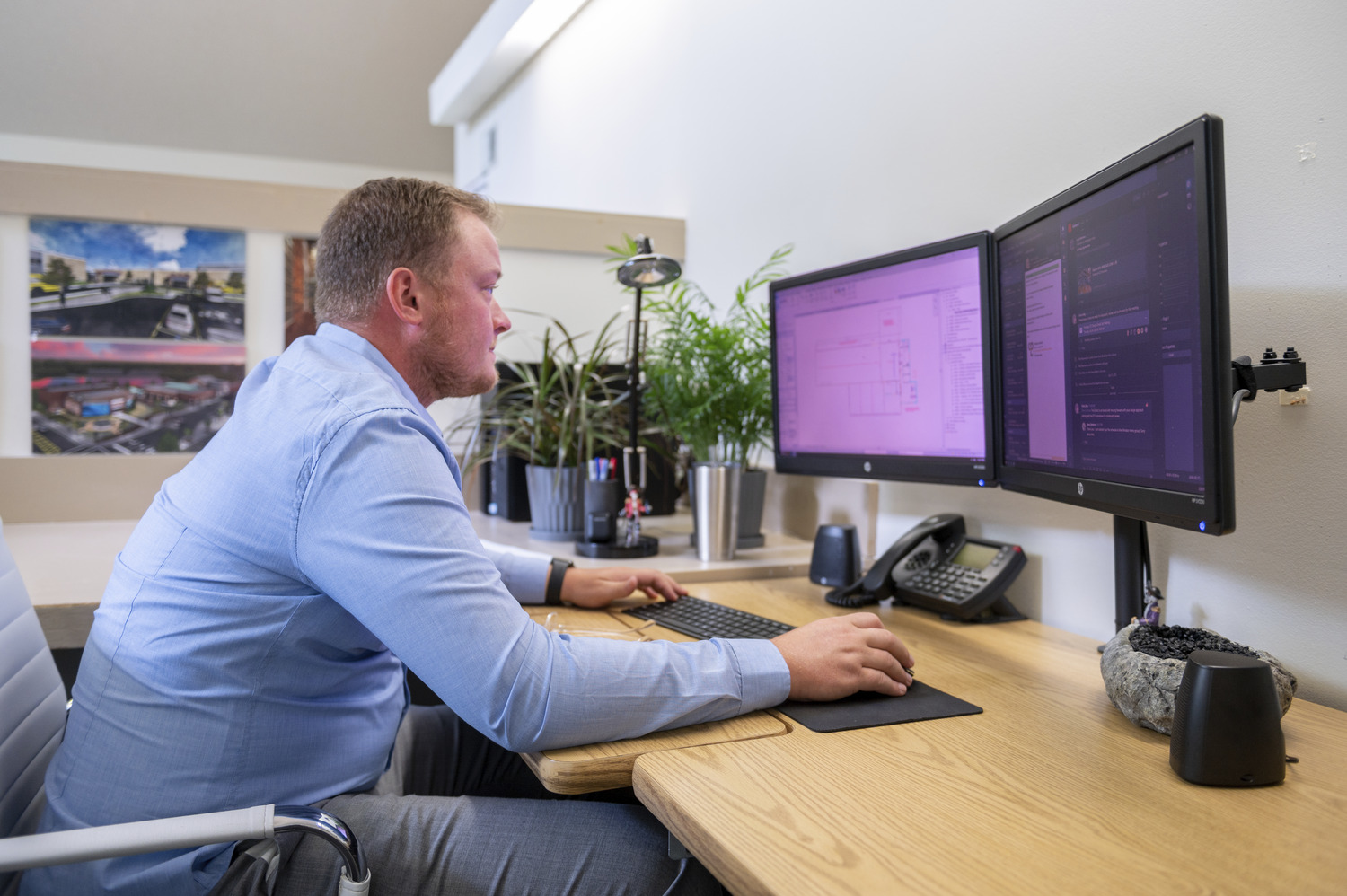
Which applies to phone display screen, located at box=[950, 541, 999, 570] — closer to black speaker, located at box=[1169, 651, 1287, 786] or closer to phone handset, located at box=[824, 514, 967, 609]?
phone handset, located at box=[824, 514, 967, 609]

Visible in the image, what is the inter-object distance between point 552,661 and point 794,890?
0.36m

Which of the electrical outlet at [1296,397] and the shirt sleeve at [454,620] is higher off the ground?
the electrical outlet at [1296,397]

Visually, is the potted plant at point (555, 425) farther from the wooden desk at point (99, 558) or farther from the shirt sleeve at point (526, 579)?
the shirt sleeve at point (526, 579)

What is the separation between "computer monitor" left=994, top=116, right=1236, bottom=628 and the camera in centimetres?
78

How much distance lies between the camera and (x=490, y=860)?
2.95 feet

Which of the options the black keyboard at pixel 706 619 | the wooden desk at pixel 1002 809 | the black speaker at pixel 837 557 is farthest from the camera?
the black speaker at pixel 837 557

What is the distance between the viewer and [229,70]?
15.3ft

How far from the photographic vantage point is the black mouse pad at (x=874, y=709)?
882 mm

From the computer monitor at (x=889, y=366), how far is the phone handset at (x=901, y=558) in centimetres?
11

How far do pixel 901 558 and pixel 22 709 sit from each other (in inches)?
48.2

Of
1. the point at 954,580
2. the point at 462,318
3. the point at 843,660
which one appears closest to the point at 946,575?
the point at 954,580

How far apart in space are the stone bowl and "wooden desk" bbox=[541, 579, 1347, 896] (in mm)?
26

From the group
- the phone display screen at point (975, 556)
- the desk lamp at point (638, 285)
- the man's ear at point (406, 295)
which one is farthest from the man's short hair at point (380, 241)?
the phone display screen at point (975, 556)

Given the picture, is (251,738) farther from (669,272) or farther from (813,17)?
(813,17)
